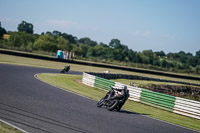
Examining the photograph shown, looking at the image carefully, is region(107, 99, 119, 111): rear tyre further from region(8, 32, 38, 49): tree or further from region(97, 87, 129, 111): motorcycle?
region(8, 32, 38, 49): tree

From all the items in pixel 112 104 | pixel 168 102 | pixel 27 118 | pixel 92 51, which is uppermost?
pixel 92 51

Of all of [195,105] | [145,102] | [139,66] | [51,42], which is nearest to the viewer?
[195,105]

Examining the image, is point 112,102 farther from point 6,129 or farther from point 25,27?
point 25,27

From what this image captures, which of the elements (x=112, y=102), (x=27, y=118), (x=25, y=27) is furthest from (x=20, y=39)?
(x=27, y=118)

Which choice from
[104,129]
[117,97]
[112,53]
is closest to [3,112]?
[104,129]

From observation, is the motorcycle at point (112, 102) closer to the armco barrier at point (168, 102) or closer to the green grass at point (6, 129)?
the armco barrier at point (168, 102)

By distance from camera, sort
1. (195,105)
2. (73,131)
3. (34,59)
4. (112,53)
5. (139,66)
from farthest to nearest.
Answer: (112,53) < (139,66) < (34,59) < (195,105) < (73,131)

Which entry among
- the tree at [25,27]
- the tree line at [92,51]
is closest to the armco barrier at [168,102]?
the tree line at [92,51]

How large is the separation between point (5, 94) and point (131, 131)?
6295mm

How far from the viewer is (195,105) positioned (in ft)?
55.2

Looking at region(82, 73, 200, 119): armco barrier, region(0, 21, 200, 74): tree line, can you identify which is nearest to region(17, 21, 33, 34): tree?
region(0, 21, 200, 74): tree line

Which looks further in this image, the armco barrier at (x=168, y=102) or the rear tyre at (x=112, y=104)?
the armco barrier at (x=168, y=102)

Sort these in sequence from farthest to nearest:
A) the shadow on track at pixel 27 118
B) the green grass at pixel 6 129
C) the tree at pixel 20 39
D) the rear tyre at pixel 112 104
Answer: the tree at pixel 20 39 < the rear tyre at pixel 112 104 < the shadow on track at pixel 27 118 < the green grass at pixel 6 129

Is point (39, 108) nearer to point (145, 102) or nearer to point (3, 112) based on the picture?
point (3, 112)
